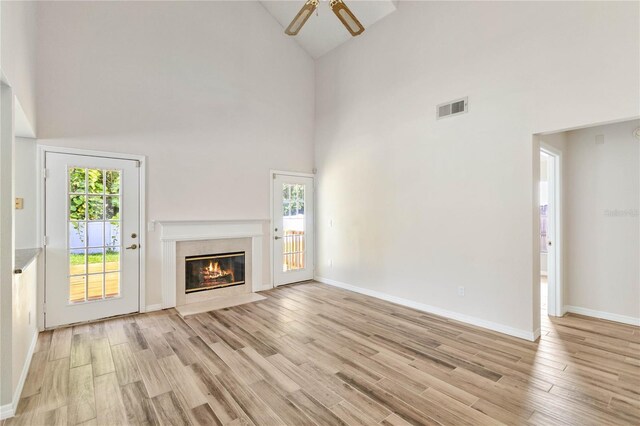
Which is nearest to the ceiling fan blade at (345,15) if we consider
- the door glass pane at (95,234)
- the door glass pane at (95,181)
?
the door glass pane at (95,181)

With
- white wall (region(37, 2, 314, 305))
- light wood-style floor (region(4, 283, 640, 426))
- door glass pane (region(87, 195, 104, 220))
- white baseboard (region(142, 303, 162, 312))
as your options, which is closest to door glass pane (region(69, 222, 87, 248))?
door glass pane (region(87, 195, 104, 220))

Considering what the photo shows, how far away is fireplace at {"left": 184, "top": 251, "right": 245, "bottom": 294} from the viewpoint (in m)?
4.67

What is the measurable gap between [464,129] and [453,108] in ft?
1.10

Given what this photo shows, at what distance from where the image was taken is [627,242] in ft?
12.1

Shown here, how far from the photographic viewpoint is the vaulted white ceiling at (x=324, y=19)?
15.4ft

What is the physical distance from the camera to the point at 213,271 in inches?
194

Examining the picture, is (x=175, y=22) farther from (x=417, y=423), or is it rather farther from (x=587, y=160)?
(x=587, y=160)

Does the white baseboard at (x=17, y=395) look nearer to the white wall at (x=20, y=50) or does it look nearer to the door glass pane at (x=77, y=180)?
the door glass pane at (x=77, y=180)

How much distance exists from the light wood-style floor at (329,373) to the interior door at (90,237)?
306 mm

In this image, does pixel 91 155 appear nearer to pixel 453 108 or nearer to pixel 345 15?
pixel 345 15

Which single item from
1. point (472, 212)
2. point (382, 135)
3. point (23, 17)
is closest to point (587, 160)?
point (472, 212)

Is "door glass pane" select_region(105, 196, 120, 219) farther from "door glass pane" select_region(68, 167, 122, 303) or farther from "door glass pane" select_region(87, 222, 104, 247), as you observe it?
"door glass pane" select_region(87, 222, 104, 247)

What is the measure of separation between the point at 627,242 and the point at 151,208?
20.3 feet

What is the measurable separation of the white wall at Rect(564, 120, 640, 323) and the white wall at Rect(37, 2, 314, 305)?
4.32 metres
